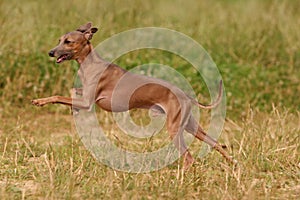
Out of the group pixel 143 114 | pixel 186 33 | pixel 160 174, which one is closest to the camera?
pixel 160 174

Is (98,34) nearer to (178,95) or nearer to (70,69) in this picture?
(70,69)

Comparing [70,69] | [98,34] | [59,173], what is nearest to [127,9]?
[98,34]

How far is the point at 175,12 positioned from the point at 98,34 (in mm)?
3244

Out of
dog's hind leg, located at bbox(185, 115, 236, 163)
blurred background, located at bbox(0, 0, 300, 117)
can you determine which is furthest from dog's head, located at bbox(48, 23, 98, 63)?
blurred background, located at bbox(0, 0, 300, 117)

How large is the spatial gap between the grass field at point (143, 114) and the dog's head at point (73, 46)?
775mm

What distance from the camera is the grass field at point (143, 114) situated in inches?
202

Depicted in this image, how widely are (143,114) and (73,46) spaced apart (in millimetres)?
2233

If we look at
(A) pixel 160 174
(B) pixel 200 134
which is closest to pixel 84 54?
(B) pixel 200 134

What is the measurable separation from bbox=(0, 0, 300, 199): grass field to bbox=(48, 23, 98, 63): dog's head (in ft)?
2.54

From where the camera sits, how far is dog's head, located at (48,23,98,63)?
589 centimetres

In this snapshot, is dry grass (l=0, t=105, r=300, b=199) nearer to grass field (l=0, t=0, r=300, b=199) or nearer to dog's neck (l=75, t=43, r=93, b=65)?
grass field (l=0, t=0, r=300, b=199)

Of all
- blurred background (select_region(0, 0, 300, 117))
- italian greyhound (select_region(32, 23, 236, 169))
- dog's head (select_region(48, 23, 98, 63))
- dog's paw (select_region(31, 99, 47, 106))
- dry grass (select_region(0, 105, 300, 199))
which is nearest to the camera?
dry grass (select_region(0, 105, 300, 199))

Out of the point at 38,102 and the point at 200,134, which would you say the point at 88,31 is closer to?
the point at 38,102

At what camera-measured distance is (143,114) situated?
316 inches
